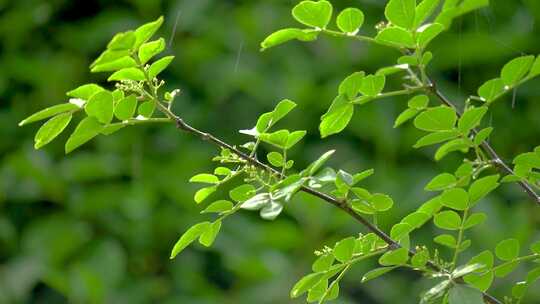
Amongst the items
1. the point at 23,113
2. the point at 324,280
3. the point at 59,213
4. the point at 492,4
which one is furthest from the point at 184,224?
the point at 324,280

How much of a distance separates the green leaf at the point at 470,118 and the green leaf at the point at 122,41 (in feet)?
0.80

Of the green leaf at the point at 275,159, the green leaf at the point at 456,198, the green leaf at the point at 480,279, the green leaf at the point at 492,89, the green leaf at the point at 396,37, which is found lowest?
the green leaf at the point at 480,279

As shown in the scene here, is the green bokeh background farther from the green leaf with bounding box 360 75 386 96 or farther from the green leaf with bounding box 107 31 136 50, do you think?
the green leaf with bounding box 107 31 136 50

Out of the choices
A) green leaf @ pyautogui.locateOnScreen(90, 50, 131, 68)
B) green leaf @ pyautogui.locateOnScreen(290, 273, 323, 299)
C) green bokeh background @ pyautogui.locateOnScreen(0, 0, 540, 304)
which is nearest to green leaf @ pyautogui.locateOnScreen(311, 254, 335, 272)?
green leaf @ pyautogui.locateOnScreen(290, 273, 323, 299)

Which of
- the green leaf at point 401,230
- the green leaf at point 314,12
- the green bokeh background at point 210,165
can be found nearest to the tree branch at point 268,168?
the green leaf at point 401,230

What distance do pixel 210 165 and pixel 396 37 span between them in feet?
3.57

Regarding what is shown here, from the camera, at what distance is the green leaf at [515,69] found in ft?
2.13

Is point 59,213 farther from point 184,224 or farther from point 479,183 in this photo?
point 479,183

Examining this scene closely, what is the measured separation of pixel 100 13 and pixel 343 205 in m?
1.31

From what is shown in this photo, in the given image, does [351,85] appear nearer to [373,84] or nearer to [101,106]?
[373,84]

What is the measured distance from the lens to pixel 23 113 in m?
1.78

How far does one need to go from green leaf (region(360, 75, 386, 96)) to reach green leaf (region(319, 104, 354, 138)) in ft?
0.06

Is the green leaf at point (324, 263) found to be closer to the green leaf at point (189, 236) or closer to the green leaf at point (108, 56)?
the green leaf at point (189, 236)

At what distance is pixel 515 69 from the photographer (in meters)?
0.65
